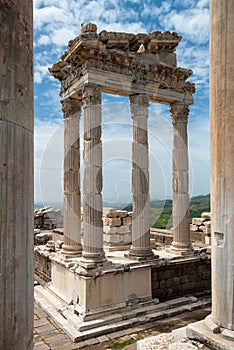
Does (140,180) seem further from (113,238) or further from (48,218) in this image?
(48,218)

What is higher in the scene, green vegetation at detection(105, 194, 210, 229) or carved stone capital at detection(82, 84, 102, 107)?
carved stone capital at detection(82, 84, 102, 107)

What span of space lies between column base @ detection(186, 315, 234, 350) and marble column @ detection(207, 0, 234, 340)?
0.05 feet

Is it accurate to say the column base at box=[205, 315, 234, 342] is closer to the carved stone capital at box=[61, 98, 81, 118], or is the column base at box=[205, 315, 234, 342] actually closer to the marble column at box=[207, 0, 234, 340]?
the marble column at box=[207, 0, 234, 340]

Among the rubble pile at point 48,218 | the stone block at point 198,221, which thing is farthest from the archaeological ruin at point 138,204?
the rubble pile at point 48,218

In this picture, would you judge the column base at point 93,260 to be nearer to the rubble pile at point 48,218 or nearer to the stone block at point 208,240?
the stone block at point 208,240

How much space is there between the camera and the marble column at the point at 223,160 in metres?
3.47

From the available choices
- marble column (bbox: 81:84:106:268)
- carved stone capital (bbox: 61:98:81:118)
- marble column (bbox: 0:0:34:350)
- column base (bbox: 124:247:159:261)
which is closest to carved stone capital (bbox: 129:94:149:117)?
marble column (bbox: 81:84:106:268)

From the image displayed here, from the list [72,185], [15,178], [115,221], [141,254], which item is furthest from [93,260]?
[15,178]

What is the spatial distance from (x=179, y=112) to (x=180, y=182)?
266 cm

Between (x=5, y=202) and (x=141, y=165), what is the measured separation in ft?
29.0

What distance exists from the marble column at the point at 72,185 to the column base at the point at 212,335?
756cm

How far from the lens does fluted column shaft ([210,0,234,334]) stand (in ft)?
11.4

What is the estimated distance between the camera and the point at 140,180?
10586 millimetres

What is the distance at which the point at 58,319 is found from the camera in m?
8.77
